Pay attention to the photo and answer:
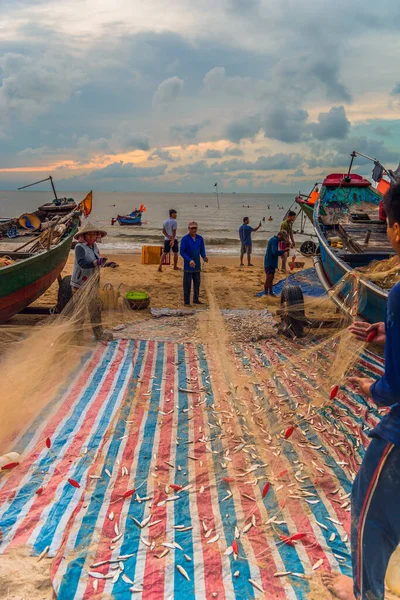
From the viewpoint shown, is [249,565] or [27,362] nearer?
[249,565]

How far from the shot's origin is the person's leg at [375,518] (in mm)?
1793

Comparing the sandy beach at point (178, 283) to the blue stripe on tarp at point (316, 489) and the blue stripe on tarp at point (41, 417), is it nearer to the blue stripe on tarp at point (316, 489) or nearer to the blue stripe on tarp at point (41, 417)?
the blue stripe on tarp at point (41, 417)

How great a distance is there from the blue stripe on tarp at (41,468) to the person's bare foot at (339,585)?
189cm

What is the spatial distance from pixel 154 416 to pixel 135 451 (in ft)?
1.99

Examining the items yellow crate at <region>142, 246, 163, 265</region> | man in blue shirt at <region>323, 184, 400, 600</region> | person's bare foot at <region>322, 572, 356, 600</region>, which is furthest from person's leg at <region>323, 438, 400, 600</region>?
yellow crate at <region>142, 246, 163, 265</region>

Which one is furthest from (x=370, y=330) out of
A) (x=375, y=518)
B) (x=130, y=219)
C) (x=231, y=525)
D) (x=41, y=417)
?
(x=130, y=219)

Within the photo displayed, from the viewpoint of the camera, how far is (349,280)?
16.7 feet

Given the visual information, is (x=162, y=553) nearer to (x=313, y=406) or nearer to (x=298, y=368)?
(x=313, y=406)

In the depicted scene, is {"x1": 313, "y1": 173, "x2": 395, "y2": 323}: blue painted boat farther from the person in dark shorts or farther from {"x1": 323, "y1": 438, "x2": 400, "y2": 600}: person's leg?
the person in dark shorts

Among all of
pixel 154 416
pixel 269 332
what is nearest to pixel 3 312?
pixel 154 416

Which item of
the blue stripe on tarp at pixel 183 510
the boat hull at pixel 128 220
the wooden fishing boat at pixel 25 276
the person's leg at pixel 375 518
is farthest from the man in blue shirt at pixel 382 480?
the boat hull at pixel 128 220

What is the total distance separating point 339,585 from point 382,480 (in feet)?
2.65

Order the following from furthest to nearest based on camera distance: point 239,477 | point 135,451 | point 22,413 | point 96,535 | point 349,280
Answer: point 349,280, point 22,413, point 135,451, point 239,477, point 96,535

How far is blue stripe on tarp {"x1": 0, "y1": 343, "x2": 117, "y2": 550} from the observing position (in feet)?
9.02
